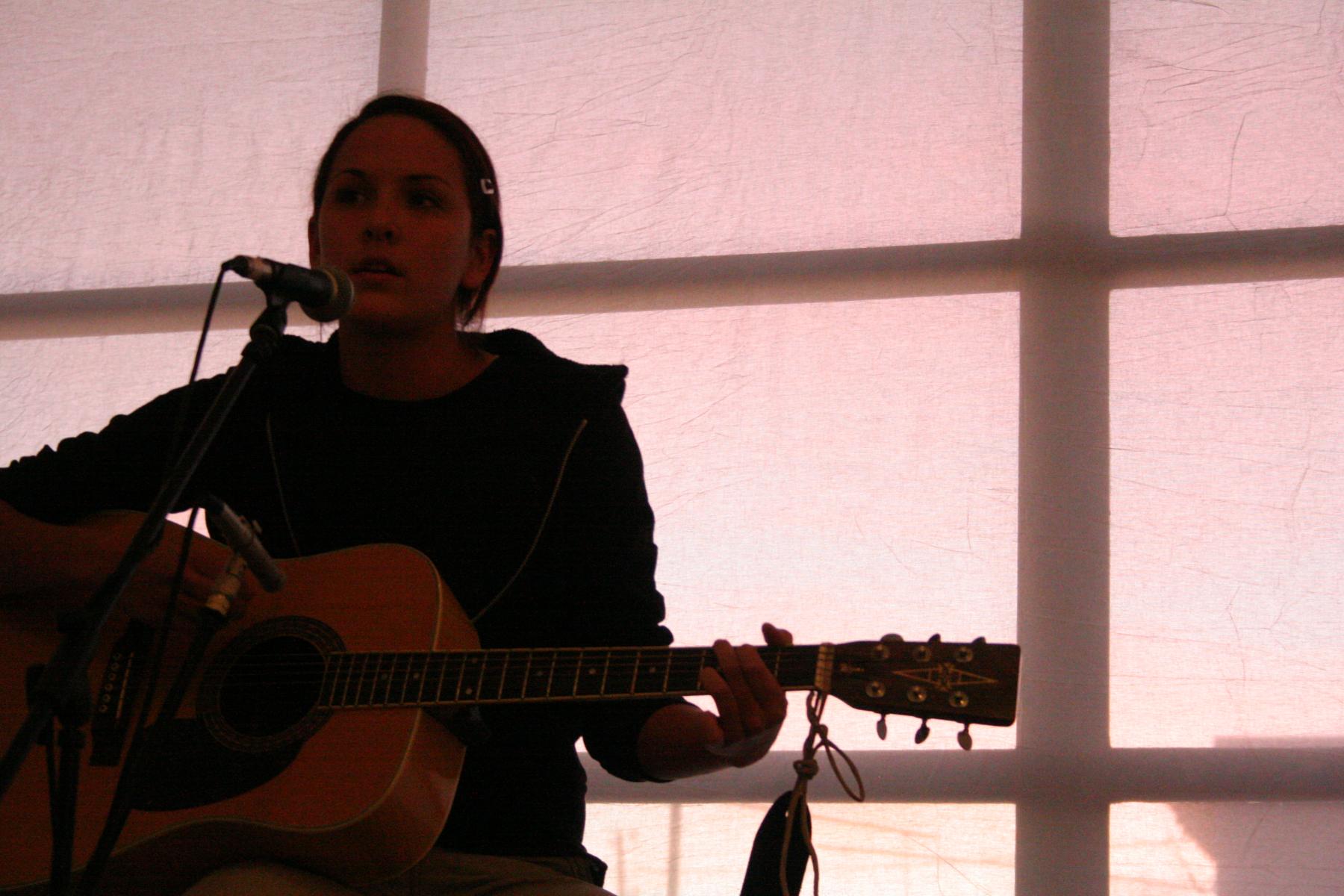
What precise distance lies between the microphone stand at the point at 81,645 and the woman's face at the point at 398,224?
18.4 inches

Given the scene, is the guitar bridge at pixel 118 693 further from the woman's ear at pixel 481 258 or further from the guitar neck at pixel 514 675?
the woman's ear at pixel 481 258

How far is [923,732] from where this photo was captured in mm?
1262

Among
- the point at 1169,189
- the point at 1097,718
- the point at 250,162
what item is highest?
the point at 250,162

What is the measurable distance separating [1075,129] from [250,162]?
1.70 meters

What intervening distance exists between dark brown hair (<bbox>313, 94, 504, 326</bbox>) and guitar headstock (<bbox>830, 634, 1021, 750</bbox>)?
2.81ft

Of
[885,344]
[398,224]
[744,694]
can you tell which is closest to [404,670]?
[744,694]

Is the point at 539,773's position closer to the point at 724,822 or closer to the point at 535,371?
the point at 535,371

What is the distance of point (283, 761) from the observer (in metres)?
1.40

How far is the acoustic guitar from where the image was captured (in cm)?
133

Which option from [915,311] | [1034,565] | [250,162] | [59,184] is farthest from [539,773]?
[59,184]

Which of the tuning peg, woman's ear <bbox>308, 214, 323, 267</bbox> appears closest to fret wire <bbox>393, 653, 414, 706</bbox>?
the tuning peg

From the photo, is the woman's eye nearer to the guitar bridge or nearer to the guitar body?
the guitar body

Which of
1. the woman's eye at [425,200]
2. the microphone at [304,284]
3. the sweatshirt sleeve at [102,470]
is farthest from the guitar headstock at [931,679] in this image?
the sweatshirt sleeve at [102,470]

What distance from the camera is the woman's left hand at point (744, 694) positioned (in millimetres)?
1367
